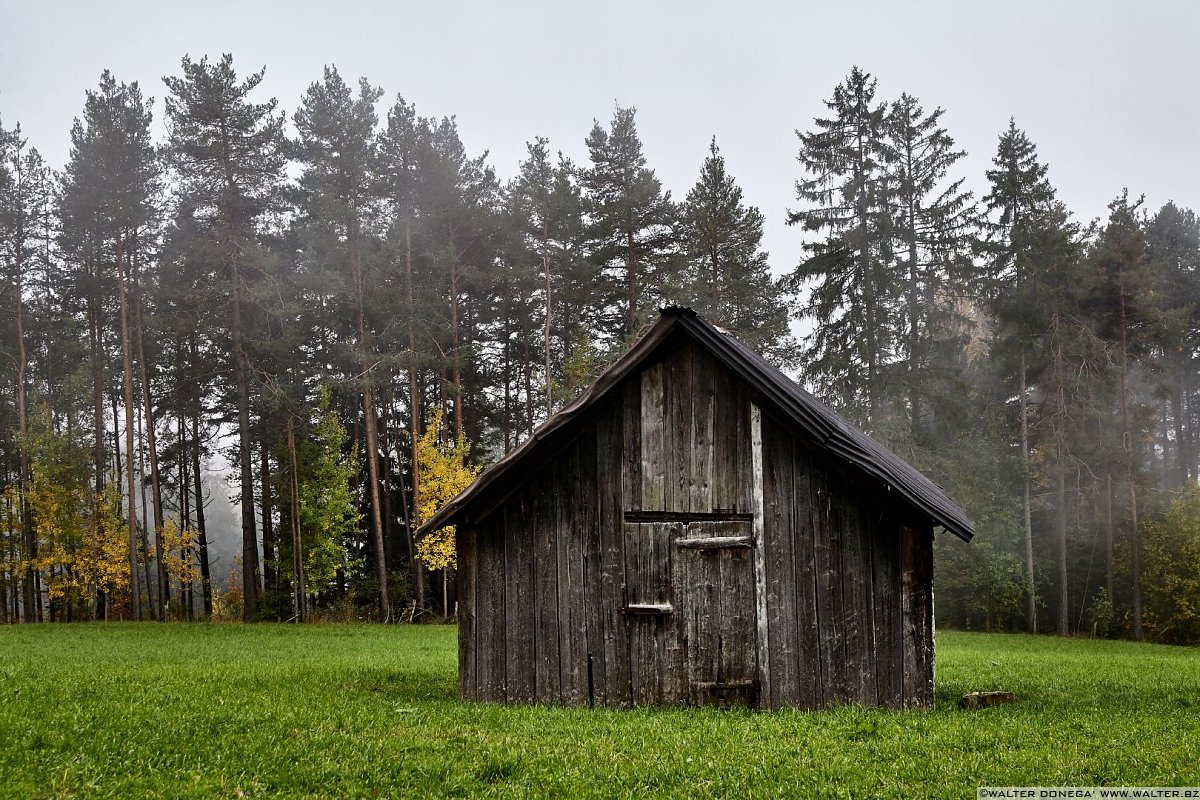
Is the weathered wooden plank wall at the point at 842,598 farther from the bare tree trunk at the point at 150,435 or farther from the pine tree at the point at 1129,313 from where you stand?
the bare tree trunk at the point at 150,435

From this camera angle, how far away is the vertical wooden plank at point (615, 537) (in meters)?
12.2

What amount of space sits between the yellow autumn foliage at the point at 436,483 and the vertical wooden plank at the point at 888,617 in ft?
88.4

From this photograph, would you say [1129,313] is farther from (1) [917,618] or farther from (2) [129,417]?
(2) [129,417]

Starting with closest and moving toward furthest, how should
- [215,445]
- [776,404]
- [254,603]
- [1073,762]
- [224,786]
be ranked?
[224,786]
[1073,762]
[776,404]
[254,603]
[215,445]

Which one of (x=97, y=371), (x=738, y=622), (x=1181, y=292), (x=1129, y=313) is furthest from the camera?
(x=1181, y=292)

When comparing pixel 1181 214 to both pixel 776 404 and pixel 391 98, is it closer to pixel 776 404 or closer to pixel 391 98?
pixel 391 98

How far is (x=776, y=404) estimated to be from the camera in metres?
12.0

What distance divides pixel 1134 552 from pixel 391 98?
42.8 metres

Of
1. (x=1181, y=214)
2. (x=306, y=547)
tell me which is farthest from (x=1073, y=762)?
(x=1181, y=214)

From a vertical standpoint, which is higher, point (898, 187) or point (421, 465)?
point (898, 187)

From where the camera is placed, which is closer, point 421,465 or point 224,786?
point 224,786

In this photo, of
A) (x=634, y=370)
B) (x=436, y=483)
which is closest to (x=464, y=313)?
(x=436, y=483)

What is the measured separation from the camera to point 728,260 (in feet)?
135

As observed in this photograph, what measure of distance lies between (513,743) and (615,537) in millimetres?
4115
